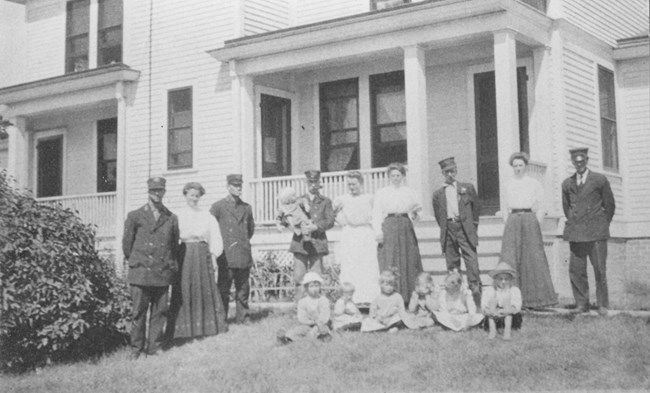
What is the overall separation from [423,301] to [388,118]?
724 cm

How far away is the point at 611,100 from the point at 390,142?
4.68 metres

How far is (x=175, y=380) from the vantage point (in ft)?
28.5

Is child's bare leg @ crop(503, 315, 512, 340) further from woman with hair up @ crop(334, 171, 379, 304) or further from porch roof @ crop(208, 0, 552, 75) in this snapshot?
porch roof @ crop(208, 0, 552, 75)

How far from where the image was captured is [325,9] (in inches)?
706

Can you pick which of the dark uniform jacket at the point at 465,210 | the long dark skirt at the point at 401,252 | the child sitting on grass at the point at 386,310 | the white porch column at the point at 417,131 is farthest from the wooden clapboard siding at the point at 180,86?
the child sitting on grass at the point at 386,310

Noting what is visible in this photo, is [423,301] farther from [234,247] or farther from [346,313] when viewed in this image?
[234,247]

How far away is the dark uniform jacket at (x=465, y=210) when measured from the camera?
10414 mm

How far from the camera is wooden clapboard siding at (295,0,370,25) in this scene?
17.4 meters

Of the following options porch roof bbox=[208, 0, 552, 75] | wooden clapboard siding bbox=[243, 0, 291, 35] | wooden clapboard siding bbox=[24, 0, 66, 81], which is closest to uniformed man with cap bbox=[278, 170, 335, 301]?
porch roof bbox=[208, 0, 552, 75]

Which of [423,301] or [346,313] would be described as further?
[346,313]

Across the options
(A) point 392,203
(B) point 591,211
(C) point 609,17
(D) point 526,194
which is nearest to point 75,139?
(A) point 392,203

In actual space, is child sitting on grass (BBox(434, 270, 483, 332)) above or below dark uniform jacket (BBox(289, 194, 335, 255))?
below

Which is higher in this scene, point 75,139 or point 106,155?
point 75,139

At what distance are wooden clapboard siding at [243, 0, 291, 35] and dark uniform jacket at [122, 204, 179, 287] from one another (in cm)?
857
